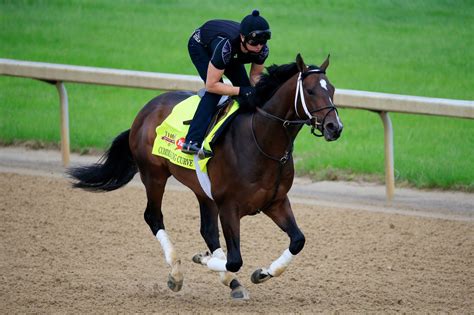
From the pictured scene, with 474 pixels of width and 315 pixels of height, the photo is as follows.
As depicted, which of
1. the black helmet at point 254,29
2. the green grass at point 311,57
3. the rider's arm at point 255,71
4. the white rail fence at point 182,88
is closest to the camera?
the black helmet at point 254,29

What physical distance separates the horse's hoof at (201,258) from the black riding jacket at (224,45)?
1.57m

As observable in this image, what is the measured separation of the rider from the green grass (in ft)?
12.3

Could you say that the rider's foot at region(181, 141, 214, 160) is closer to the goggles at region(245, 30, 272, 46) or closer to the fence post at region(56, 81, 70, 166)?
the goggles at region(245, 30, 272, 46)

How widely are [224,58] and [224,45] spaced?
10 centimetres

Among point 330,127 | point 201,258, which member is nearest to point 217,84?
point 330,127

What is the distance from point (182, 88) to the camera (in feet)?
39.7

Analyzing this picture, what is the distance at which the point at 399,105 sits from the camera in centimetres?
1108

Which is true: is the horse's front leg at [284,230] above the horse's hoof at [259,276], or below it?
above

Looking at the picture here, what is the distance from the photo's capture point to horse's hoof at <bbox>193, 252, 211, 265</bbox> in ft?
28.6

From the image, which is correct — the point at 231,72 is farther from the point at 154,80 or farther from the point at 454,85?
the point at 454,85

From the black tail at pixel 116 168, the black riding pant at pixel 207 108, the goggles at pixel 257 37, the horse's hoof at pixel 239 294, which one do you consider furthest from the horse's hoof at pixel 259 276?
the black tail at pixel 116 168

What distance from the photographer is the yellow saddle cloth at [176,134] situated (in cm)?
866

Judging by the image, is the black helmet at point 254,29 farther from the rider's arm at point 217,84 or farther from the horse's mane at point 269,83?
the rider's arm at point 217,84

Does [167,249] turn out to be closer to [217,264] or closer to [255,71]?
[217,264]
